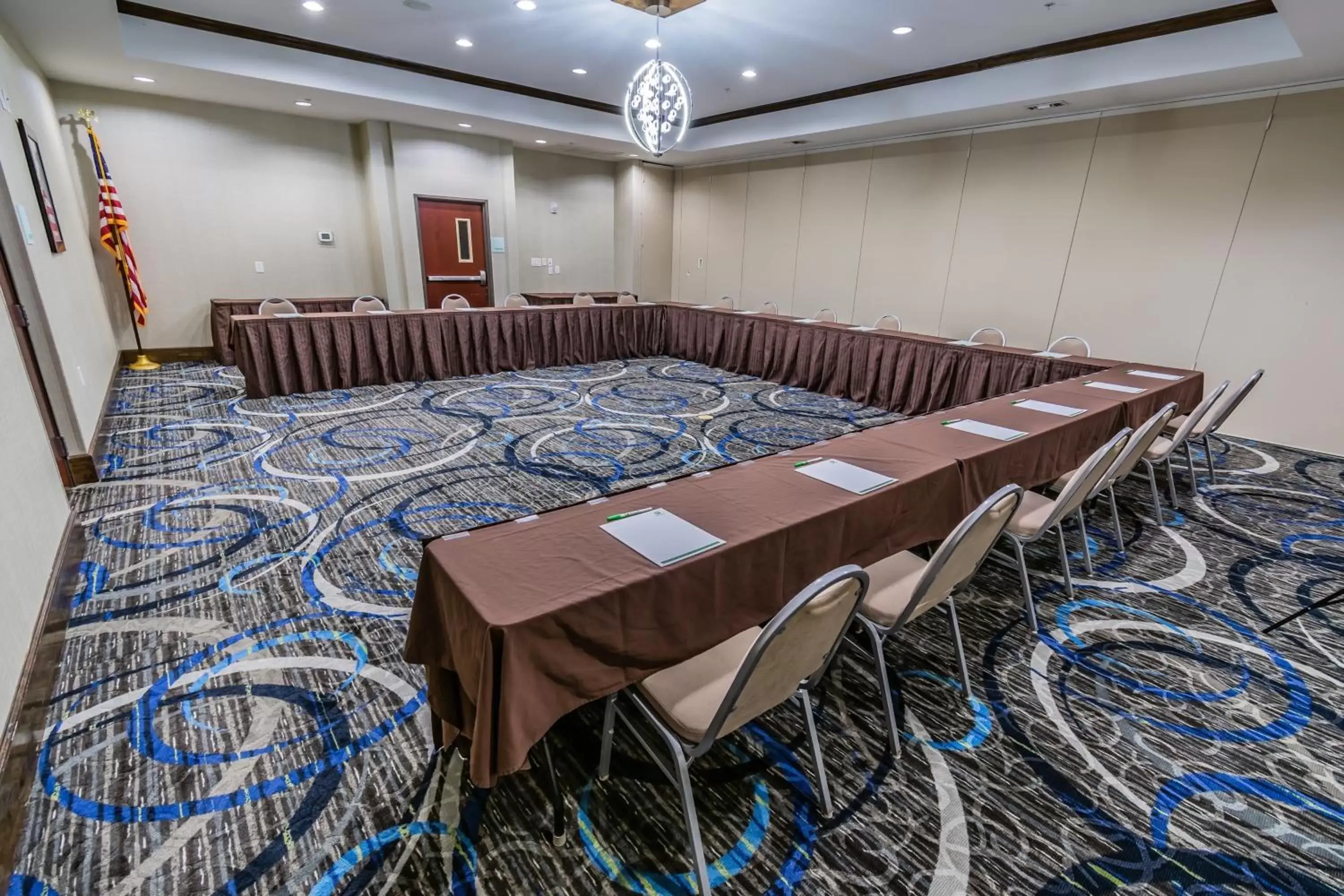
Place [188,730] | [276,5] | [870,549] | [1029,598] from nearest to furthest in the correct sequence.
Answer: [188,730] → [870,549] → [1029,598] → [276,5]

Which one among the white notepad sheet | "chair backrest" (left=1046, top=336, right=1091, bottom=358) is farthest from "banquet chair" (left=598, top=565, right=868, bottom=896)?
"chair backrest" (left=1046, top=336, right=1091, bottom=358)

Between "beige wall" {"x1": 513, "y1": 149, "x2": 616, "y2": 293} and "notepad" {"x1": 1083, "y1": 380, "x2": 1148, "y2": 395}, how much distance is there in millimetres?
8075

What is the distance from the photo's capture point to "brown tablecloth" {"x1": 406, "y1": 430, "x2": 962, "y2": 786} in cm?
138

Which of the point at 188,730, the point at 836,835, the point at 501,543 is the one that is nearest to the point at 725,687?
the point at 836,835

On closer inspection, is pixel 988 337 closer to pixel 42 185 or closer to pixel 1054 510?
pixel 1054 510

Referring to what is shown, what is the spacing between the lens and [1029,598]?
249cm

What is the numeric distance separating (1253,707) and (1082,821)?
3.48ft

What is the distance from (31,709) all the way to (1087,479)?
390cm

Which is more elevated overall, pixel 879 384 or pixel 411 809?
pixel 879 384

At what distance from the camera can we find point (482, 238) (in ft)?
29.1

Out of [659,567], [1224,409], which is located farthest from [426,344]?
[1224,409]

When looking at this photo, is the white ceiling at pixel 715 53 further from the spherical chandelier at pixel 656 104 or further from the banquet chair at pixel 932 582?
the banquet chair at pixel 932 582

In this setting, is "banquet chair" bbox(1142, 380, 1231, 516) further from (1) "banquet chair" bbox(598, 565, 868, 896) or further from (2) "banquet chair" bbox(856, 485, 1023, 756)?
(1) "banquet chair" bbox(598, 565, 868, 896)

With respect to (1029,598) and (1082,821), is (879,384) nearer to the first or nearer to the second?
(1029,598)
